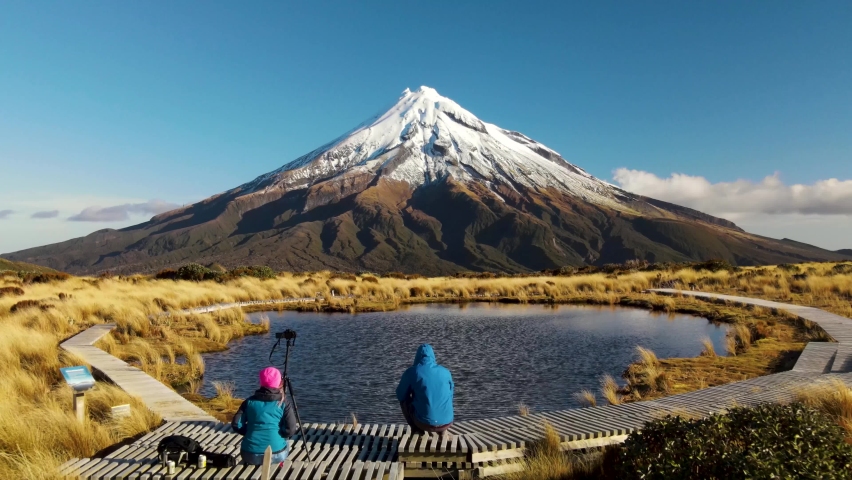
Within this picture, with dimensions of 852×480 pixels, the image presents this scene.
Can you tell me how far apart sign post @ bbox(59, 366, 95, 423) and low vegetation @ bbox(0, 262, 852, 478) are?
19cm

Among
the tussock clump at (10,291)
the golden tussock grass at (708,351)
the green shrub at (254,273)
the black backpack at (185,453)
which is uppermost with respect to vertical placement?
the green shrub at (254,273)

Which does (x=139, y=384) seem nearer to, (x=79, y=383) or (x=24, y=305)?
(x=79, y=383)

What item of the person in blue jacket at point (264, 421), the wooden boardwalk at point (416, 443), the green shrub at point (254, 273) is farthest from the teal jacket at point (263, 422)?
the green shrub at point (254, 273)

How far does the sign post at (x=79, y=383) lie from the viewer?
7.67 m

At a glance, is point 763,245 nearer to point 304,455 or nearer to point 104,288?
point 104,288

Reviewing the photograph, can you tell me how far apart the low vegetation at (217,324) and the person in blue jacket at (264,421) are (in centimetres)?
183

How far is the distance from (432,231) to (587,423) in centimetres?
18017

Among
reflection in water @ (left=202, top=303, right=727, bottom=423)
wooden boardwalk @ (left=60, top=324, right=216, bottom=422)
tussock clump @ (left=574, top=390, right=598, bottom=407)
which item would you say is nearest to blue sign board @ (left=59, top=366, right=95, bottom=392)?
wooden boardwalk @ (left=60, top=324, right=216, bottom=422)

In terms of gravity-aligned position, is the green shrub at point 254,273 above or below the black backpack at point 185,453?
above

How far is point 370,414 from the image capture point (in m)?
10.5

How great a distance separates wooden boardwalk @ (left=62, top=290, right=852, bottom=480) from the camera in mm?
6086

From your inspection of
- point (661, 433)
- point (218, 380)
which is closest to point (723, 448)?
point (661, 433)

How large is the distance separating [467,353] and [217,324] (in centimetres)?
1028

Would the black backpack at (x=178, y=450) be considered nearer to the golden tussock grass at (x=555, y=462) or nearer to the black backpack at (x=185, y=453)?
the black backpack at (x=185, y=453)
